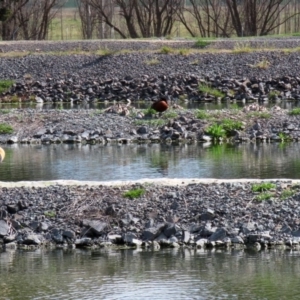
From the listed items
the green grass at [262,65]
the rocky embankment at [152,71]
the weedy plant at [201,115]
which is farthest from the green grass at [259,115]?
the green grass at [262,65]

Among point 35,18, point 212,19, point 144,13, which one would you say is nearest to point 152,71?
point 144,13

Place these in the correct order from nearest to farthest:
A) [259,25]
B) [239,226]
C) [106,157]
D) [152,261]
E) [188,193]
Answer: [152,261] → [239,226] → [188,193] → [106,157] → [259,25]

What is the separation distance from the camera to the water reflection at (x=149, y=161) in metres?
19.7

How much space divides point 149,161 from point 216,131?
402 centimetres

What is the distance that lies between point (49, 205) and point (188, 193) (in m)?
2.10

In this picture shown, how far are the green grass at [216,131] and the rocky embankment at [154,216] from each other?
9.22 metres

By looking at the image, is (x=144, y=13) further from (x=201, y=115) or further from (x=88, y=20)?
(x=201, y=115)

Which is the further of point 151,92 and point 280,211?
point 151,92

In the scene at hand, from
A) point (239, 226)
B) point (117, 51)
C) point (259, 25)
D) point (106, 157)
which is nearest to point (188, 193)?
point (239, 226)

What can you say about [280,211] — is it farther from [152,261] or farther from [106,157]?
[106,157]

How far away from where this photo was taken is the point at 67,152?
77.6ft

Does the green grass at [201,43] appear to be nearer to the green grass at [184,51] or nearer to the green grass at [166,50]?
the green grass at [184,51]

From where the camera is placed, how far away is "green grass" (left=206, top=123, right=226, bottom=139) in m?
25.2

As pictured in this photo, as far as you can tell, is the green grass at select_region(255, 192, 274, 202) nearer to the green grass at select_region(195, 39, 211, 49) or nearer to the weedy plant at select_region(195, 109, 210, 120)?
the weedy plant at select_region(195, 109, 210, 120)
